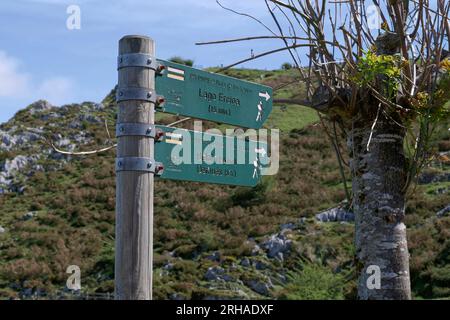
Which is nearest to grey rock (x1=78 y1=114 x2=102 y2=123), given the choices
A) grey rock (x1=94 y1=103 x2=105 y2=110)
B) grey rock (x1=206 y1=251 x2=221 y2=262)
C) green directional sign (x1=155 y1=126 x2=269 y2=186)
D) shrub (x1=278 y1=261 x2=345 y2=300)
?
grey rock (x1=94 y1=103 x2=105 y2=110)

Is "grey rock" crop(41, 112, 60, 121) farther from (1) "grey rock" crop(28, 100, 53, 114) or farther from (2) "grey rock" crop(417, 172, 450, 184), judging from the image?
(2) "grey rock" crop(417, 172, 450, 184)

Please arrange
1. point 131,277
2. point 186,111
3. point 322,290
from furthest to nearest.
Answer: point 322,290 → point 186,111 → point 131,277

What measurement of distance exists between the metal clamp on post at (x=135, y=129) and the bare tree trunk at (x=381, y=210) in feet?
5.05

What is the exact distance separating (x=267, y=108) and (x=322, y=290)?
→ 14798 millimetres

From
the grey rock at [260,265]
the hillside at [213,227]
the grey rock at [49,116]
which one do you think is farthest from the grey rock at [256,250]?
the grey rock at [49,116]

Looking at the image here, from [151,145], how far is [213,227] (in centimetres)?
2720

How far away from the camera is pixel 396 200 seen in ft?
14.5

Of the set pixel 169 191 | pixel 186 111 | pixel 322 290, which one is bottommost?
pixel 322 290

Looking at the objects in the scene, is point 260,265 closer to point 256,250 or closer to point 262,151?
point 256,250

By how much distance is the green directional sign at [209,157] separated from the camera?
3.72 m

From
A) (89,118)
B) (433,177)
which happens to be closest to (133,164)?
(433,177)

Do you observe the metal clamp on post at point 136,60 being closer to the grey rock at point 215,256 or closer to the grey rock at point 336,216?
the grey rock at point 215,256

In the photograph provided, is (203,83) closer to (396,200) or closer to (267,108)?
(267,108)
